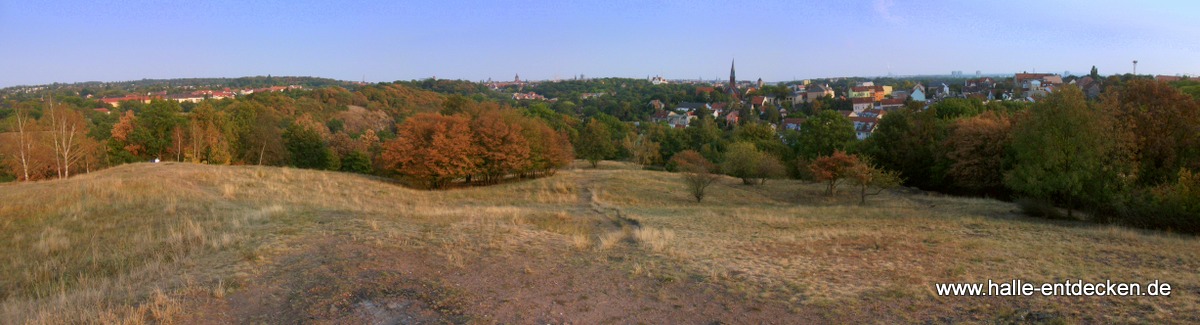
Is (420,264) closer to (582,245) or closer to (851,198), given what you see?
(582,245)

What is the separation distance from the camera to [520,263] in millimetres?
9859

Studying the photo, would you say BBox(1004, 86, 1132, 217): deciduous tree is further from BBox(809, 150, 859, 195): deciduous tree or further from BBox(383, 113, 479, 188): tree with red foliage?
BBox(383, 113, 479, 188): tree with red foliage

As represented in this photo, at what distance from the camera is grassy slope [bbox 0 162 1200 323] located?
24.0ft

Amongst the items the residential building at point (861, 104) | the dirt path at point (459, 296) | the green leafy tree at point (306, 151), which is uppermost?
the residential building at point (861, 104)

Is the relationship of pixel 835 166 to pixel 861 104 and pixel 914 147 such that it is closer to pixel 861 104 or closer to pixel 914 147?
pixel 914 147

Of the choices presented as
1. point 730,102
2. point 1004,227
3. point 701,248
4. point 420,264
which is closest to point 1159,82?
point 1004,227

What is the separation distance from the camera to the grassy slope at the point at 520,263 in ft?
24.0

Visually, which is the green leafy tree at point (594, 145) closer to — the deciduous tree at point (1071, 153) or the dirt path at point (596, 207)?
the dirt path at point (596, 207)

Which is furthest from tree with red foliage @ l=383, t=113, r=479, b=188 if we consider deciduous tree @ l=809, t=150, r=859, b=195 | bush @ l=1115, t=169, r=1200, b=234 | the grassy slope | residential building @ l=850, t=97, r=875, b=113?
residential building @ l=850, t=97, r=875, b=113

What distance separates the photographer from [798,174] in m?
43.2

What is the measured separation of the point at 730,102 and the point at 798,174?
90.7m

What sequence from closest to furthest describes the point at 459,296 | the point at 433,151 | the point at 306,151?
the point at 459,296 < the point at 433,151 < the point at 306,151

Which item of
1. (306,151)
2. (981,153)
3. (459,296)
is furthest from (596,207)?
(306,151)

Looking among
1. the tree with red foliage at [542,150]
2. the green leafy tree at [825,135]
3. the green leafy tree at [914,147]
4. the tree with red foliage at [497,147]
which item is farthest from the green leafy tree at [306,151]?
the green leafy tree at [914,147]
